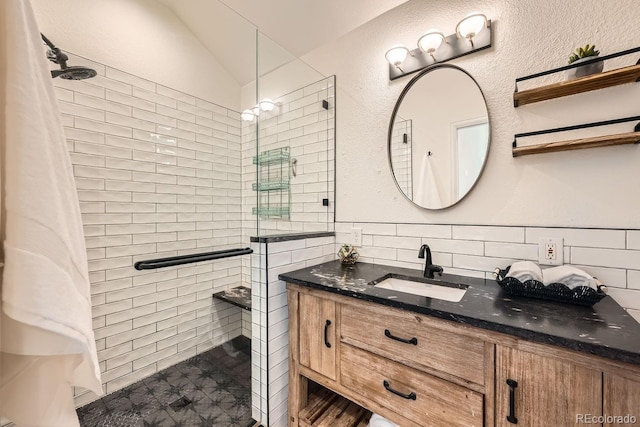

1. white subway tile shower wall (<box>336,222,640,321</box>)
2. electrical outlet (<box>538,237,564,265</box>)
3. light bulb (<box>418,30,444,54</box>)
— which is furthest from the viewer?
light bulb (<box>418,30,444,54</box>)

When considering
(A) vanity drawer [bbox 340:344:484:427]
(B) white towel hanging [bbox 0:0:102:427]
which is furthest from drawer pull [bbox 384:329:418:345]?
(B) white towel hanging [bbox 0:0:102:427]

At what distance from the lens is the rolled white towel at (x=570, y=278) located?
0.95m

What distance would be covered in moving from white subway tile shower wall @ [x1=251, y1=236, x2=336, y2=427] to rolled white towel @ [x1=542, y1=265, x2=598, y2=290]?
1.18m

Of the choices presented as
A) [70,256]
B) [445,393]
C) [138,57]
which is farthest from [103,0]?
[445,393]

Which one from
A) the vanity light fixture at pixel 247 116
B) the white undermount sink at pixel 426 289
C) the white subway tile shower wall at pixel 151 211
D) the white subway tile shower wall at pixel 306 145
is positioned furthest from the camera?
the vanity light fixture at pixel 247 116

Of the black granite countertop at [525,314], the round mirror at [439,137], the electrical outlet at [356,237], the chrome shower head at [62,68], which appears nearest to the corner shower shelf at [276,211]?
the electrical outlet at [356,237]

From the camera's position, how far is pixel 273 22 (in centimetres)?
199

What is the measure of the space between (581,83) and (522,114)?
8.6 inches

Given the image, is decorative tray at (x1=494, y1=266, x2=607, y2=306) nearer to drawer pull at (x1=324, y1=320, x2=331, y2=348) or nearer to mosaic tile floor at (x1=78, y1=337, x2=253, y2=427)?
drawer pull at (x1=324, y1=320, x2=331, y2=348)

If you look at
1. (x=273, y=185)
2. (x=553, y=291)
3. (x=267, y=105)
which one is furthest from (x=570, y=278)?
(x=267, y=105)

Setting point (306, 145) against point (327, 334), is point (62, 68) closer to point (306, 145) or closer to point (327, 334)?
point (306, 145)

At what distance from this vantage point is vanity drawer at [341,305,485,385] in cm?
88

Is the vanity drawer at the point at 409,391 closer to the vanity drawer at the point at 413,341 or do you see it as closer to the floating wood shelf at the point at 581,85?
the vanity drawer at the point at 413,341

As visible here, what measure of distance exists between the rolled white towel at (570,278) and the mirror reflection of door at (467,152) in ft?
1.70
